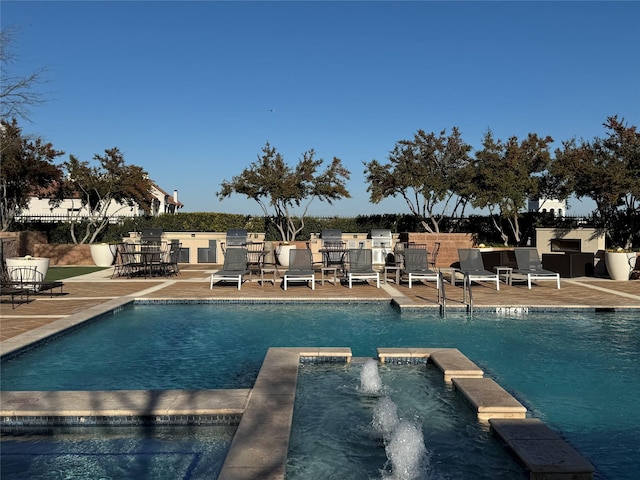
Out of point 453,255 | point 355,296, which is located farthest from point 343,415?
point 453,255

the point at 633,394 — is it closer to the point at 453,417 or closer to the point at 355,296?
the point at 453,417

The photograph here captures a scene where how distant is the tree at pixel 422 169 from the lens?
2275cm

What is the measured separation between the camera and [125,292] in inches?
487

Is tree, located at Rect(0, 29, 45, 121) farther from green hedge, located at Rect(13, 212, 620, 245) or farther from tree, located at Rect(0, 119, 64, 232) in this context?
green hedge, located at Rect(13, 212, 620, 245)

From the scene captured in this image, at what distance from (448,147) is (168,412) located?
69.2ft

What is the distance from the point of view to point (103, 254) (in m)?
20.1

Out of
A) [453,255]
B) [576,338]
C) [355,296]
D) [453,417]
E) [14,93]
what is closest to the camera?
[453,417]

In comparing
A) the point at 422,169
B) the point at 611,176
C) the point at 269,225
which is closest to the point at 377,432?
the point at 611,176

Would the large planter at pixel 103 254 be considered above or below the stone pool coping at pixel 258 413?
above

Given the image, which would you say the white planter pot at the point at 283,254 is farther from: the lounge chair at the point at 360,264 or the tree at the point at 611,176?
the tree at the point at 611,176

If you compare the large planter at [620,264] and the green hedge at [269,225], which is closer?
the large planter at [620,264]

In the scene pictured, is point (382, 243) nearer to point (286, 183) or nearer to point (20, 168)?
point (286, 183)

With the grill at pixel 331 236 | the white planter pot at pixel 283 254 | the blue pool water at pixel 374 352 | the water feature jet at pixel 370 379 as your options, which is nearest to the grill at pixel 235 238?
the white planter pot at pixel 283 254

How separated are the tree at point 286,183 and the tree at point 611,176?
32.1ft
